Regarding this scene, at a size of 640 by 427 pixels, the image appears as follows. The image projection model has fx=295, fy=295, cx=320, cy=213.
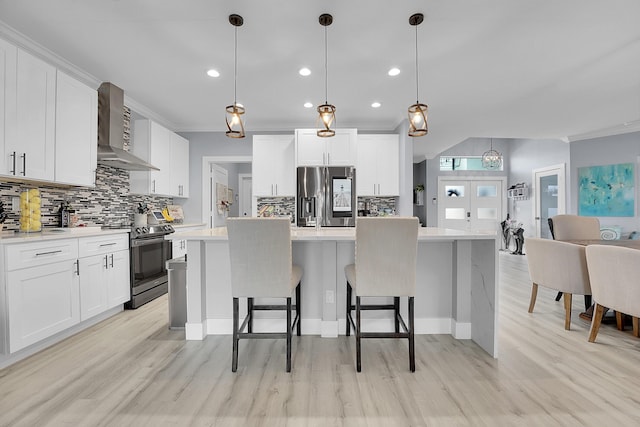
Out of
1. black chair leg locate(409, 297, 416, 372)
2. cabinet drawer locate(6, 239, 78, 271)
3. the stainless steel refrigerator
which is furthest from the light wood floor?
the stainless steel refrigerator

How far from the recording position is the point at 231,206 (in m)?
7.08

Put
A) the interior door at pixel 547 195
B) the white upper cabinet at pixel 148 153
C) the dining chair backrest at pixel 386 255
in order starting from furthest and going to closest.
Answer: the interior door at pixel 547 195
the white upper cabinet at pixel 148 153
the dining chair backrest at pixel 386 255

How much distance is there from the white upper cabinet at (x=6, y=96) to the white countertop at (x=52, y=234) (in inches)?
19.1

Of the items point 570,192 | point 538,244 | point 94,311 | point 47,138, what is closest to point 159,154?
point 47,138

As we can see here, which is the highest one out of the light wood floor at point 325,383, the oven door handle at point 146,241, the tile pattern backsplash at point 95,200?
the tile pattern backsplash at point 95,200

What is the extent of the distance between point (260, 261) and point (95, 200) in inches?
107

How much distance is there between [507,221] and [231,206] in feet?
23.4

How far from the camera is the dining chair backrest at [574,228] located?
3572mm

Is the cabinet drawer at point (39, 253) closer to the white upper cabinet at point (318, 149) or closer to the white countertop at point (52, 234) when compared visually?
the white countertop at point (52, 234)

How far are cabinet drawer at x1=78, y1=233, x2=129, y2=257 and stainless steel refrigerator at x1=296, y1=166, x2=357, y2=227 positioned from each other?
2213mm

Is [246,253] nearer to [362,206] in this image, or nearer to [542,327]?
[542,327]

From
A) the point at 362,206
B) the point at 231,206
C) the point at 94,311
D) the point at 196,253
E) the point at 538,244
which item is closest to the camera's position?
the point at 196,253

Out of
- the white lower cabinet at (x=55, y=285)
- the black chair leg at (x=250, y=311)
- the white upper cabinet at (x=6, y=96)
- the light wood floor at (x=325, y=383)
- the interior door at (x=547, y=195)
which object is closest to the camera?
the light wood floor at (x=325, y=383)

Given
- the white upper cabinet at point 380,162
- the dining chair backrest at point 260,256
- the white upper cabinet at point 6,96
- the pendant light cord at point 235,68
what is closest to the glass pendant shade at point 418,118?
the dining chair backrest at point 260,256
